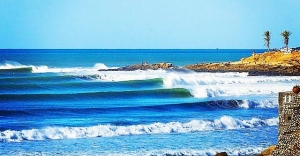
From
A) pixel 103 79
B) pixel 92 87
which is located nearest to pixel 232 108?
pixel 92 87

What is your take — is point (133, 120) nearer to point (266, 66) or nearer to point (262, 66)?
point (266, 66)

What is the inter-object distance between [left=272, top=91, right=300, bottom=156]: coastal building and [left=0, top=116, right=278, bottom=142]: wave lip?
1256 centimetres

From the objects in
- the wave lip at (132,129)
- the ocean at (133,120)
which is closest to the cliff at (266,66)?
the ocean at (133,120)

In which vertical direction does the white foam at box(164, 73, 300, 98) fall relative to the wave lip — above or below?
above

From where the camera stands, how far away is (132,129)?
2961cm

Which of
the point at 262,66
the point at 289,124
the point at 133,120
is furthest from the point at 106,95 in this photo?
the point at 262,66

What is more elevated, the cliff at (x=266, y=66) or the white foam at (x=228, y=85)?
the cliff at (x=266, y=66)

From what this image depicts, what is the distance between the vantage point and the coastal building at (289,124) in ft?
54.9

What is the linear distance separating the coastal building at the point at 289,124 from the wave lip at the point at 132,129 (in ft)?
41.2

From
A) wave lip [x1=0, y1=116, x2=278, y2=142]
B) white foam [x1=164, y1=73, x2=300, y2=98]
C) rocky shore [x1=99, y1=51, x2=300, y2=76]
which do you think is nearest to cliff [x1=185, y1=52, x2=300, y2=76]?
rocky shore [x1=99, y1=51, x2=300, y2=76]

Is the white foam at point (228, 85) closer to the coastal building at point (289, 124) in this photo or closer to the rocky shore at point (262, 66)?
the rocky shore at point (262, 66)

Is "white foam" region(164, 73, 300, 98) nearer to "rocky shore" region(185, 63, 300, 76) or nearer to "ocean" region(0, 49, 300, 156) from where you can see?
"ocean" region(0, 49, 300, 156)

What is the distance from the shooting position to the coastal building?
16719 mm

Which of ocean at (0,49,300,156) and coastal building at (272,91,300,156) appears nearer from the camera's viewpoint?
coastal building at (272,91,300,156)
